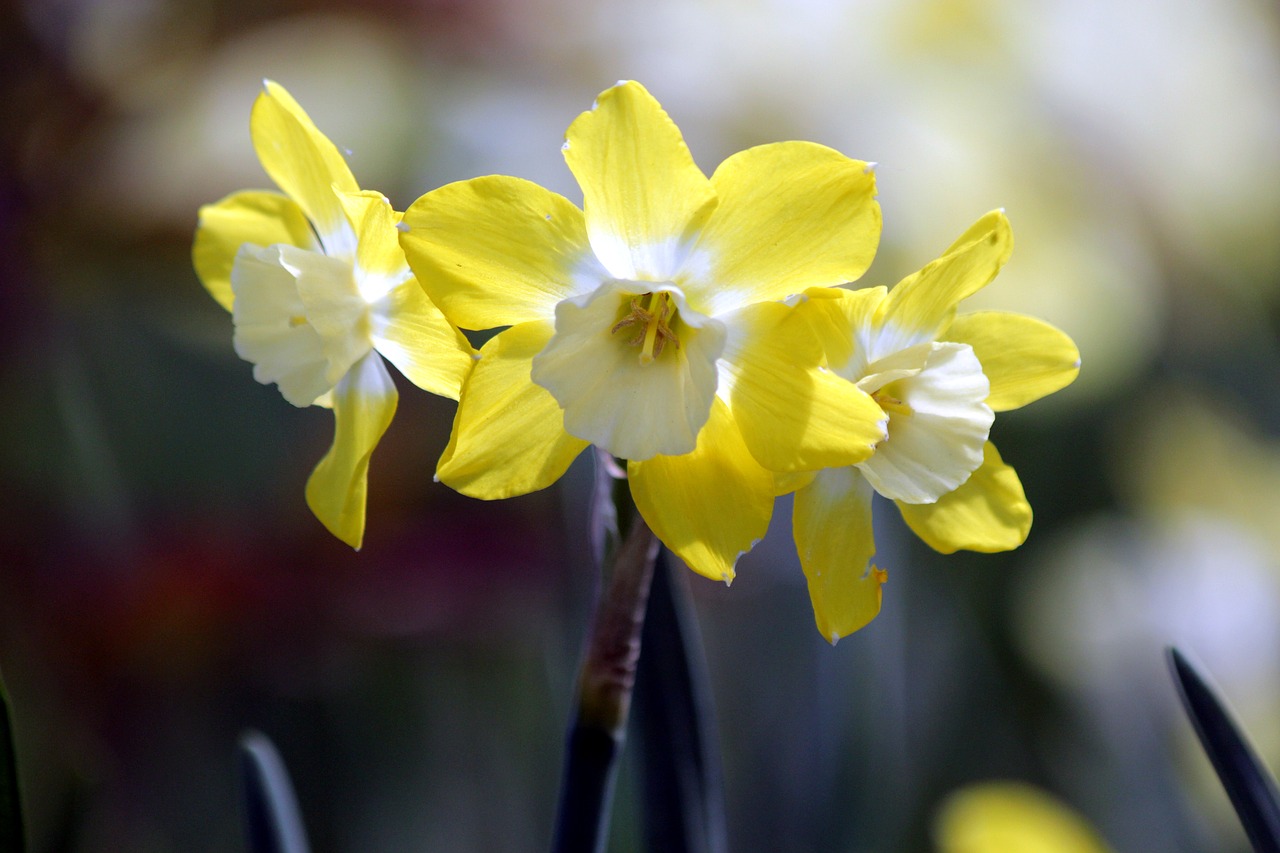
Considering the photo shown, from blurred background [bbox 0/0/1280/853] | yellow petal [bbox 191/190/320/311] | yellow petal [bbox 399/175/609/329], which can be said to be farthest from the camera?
blurred background [bbox 0/0/1280/853]

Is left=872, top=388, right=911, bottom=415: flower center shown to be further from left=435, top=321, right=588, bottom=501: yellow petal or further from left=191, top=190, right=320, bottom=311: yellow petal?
left=191, top=190, right=320, bottom=311: yellow petal

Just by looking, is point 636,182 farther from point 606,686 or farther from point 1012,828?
point 1012,828

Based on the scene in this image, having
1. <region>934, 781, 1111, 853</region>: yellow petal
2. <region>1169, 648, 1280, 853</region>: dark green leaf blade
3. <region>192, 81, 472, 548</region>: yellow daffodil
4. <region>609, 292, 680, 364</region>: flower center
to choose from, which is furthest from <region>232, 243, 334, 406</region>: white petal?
<region>934, 781, 1111, 853</region>: yellow petal

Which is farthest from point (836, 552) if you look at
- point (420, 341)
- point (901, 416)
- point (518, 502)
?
point (518, 502)

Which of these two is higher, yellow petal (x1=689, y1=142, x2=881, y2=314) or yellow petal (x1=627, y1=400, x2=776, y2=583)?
yellow petal (x1=689, y1=142, x2=881, y2=314)

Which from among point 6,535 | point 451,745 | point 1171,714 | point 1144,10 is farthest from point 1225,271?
point 6,535

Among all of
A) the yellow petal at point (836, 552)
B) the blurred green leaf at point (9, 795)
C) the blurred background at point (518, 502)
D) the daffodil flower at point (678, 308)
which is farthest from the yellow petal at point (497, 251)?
the blurred background at point (518, 502)

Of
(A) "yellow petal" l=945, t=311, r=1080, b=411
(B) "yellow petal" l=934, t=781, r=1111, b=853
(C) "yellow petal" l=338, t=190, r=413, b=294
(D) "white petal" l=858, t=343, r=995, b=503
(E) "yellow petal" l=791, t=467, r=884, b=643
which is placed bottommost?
(B) "yellow petal" l=934, t=781, r=1111, b=853
